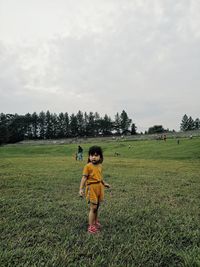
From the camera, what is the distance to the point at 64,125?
423ft

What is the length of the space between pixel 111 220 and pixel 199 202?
328 cm

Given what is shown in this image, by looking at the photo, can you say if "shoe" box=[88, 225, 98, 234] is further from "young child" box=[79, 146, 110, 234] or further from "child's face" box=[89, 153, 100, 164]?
"child's face" box=[89, 153, 100, 164]

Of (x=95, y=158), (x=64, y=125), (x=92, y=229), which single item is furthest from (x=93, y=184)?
(x=64, y=125)

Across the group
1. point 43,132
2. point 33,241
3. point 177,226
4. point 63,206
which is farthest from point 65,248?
point 43,132

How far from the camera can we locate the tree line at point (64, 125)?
127 meters

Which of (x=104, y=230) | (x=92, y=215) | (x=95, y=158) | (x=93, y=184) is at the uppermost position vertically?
(x=95, y=158)

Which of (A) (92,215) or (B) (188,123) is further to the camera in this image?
(B) (188,123)

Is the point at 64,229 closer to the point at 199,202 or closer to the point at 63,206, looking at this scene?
the point at 63,206

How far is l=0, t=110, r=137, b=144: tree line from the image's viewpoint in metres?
127

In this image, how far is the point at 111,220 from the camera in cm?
618

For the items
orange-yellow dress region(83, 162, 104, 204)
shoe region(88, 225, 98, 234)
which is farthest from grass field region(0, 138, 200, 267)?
orange-yellow dress region(83, 162, 104, 204)

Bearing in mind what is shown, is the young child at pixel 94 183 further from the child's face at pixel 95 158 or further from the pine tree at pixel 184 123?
the pine tree at pixel 184 123

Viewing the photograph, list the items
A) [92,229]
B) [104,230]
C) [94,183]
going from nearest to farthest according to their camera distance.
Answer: [92,229] < [104,230] < [94,183]

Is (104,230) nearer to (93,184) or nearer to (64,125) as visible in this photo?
(93,184)
